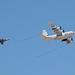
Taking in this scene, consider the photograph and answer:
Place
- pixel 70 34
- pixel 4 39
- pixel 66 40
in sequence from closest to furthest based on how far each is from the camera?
pixel 70 34 → pixel 66 40 → pixel 4 39

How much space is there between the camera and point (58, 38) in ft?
415

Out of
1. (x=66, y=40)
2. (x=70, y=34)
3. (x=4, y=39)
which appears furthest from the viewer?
(x=4, y=39)

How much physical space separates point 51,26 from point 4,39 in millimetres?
32472

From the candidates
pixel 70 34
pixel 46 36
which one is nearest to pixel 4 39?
pixel 46 36

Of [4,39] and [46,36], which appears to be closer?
[46,36]

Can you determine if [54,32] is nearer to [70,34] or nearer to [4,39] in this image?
[70,34]

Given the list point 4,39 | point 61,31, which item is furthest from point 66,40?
point 4,39

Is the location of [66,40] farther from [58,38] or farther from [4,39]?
[4,39]

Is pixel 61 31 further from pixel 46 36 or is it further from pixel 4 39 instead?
pixel 4 39

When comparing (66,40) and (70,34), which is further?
(66,40)

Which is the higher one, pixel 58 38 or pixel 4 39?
pixel 4 39

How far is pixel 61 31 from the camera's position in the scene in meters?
127

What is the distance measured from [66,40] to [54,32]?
11202mm

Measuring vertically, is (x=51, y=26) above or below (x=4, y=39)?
below
